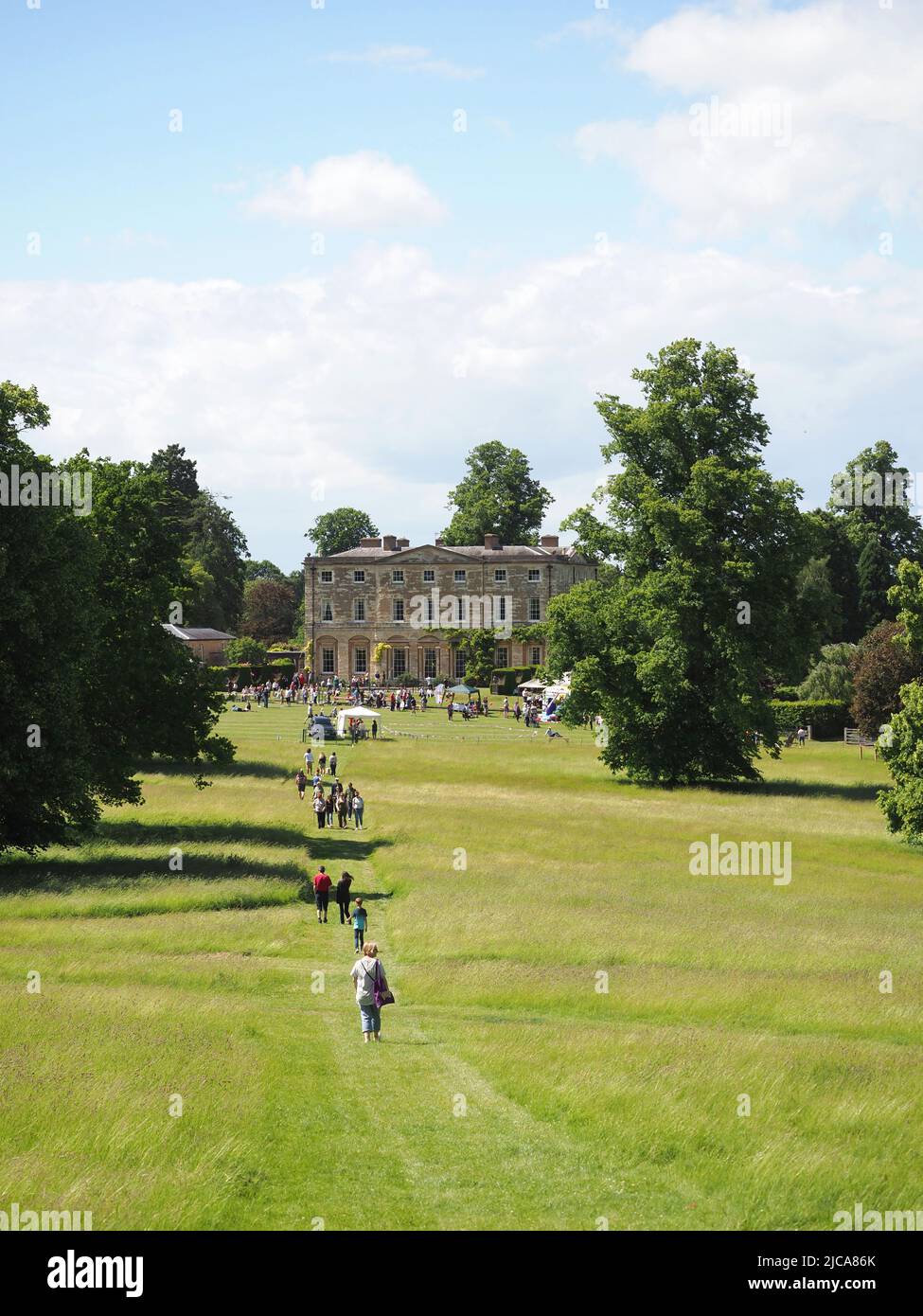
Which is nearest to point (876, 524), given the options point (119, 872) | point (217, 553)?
point (217, 553)

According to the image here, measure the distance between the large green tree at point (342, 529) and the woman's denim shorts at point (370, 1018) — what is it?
14960cm

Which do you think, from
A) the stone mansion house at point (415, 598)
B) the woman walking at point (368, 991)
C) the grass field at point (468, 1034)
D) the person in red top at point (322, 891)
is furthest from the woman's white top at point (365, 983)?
the stone mansion house at point (415, 598)

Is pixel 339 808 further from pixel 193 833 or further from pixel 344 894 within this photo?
pixel 344 894

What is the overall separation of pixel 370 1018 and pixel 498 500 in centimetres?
12515

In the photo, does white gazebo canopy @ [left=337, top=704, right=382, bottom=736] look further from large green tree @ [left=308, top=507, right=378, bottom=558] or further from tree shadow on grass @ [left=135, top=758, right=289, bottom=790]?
large green tree @ [left=308, top=507, right=378, bottom=558]

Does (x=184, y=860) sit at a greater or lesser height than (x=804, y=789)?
greater

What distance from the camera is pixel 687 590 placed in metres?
55.3

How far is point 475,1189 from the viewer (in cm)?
1291

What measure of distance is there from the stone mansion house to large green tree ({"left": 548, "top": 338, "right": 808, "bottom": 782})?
200 feet

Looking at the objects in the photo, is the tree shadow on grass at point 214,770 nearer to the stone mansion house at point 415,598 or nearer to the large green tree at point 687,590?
the large green tree at point 687,590

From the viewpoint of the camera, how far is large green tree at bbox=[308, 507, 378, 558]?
16775 centimetres

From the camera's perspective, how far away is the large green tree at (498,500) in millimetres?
140250
